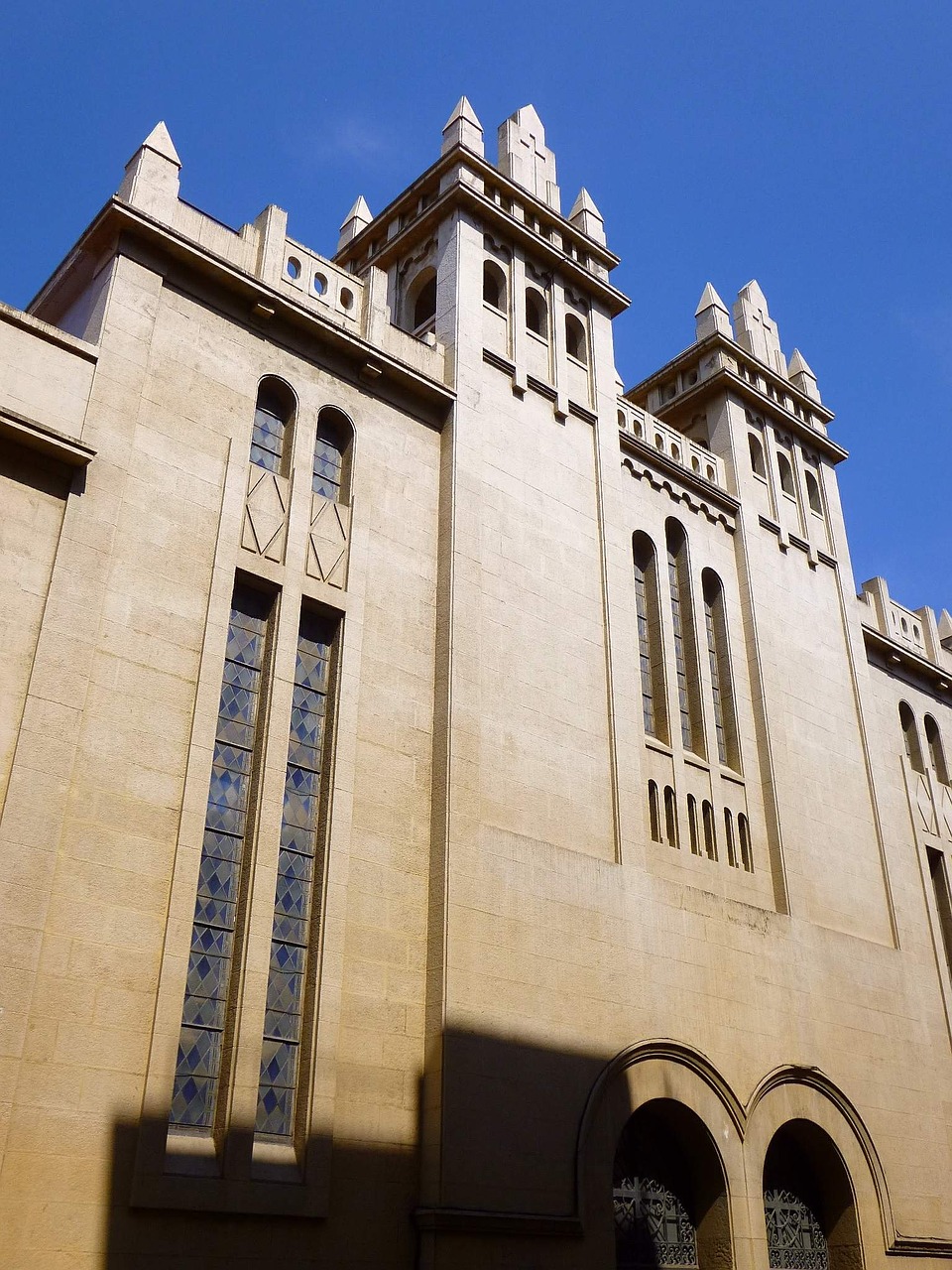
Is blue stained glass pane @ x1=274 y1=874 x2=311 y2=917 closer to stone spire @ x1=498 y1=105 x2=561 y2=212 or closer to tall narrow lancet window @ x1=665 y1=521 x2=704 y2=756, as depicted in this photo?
tall narrow lancet window @ x1=665 y1=521 x2=704 y2=756

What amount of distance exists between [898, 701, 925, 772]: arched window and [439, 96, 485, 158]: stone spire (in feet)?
45.5

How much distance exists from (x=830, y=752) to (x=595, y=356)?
8.03 m

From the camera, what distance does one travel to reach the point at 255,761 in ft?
46.6

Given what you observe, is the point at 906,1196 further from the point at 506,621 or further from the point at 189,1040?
the point at 189,1040

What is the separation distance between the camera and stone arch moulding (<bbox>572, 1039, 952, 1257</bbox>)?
49.2 ft

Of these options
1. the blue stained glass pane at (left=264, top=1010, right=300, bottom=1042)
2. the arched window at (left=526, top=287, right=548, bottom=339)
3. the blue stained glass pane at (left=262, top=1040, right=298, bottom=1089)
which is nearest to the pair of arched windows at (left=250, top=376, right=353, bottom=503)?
the arched window at (left=526, top=287, right=548, bottom=339)

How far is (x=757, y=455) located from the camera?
25250mm

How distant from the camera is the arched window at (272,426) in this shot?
640 inches

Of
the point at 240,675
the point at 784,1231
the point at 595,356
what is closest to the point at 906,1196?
the point at 784,1231

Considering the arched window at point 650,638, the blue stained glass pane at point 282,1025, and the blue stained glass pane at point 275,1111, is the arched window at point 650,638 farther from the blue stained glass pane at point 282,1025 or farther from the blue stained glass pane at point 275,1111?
the blue stained glass pane at point 275,1111

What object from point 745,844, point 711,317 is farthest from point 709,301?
point 745,844

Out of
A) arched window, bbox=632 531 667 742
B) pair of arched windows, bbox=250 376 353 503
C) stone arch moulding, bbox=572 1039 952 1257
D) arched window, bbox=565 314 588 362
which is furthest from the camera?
arched window, bbox=565 314 588 362

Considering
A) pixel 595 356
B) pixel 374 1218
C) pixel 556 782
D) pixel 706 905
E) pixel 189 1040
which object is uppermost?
pixel 595 356

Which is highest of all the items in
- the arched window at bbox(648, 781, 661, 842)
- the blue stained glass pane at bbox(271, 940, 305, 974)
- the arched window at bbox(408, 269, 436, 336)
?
the arched window at bbox(408, 269, 436, 336)
